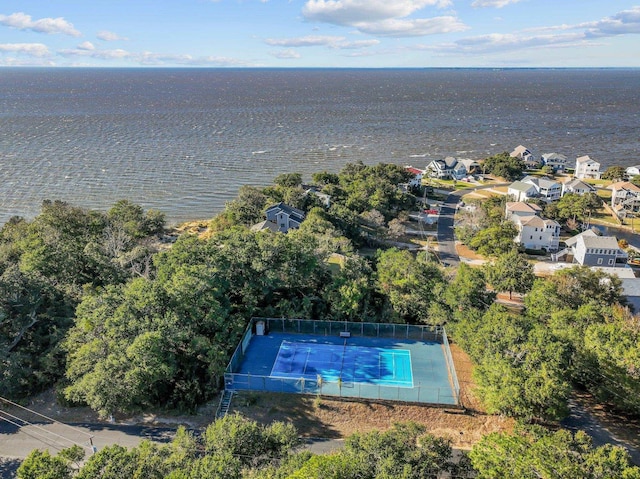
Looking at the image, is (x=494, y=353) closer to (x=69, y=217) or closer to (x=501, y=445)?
(x=501, y=445)

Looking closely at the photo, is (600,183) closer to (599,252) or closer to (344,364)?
(599,252)

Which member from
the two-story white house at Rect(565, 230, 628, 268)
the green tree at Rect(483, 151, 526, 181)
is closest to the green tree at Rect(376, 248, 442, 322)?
the two-story white house at Rect(565, 230, 628, 268)

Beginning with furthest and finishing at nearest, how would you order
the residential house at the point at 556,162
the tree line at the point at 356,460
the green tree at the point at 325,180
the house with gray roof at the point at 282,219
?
the residential house at the point at 556,162, the green tree at the point at 325,180, the house with gray roof at the point at 282,219, the tree line at the point at 356,460

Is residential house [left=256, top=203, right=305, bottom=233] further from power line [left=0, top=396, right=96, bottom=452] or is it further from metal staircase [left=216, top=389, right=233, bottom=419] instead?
power line [left=0, top=396, right=96, bottom=452]

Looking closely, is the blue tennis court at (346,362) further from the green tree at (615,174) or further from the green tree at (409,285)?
the green tree at (615,174)

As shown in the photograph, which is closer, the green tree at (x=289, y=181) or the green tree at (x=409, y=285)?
the green tree at (x=409, y=285)

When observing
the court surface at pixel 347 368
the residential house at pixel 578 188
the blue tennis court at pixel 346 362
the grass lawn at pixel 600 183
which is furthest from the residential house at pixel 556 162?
the court surface at pixel 347 368

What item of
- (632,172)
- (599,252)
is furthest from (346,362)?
(632,172)
